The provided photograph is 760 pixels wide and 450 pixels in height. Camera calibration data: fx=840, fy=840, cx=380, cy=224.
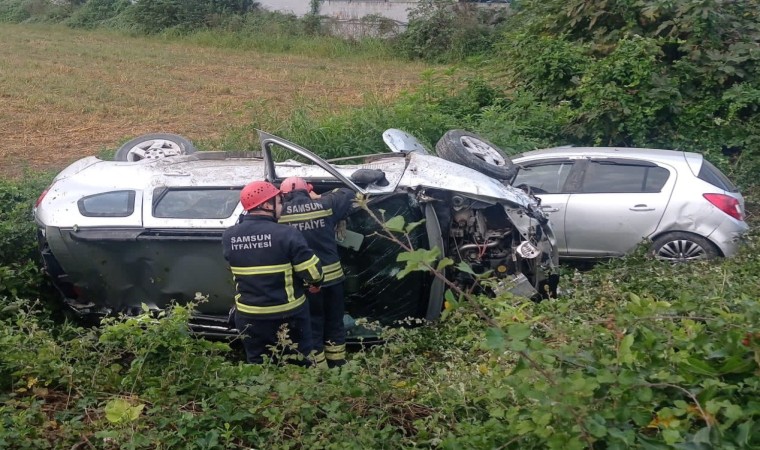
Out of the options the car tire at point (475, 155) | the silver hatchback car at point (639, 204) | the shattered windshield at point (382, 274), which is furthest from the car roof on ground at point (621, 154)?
the shattered windshield at point (382, 274)

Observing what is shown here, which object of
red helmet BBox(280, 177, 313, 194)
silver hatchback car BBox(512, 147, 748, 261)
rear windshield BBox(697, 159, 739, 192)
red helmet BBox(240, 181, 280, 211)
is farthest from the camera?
rear windshield BBox(697, 159, 739, 192)

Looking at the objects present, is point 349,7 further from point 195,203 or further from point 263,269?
point 263,269

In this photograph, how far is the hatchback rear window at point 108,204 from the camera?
21.1 feet

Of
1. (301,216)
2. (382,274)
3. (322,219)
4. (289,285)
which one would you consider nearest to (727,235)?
(382,274)

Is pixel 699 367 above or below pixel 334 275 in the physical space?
above

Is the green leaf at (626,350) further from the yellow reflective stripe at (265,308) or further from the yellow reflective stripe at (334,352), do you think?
the yellow reflective stripe at (334,352)

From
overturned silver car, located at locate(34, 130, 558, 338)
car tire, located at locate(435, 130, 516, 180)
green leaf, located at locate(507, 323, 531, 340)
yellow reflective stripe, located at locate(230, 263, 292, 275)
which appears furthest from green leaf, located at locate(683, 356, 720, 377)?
car tire, located at locate(435, 130, 516, 180)

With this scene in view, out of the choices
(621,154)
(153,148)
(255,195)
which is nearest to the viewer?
(255,195)

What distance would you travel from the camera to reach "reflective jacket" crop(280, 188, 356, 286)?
608 cm

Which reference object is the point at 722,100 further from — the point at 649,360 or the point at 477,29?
the point at 477,29

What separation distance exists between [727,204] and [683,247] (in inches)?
23.5

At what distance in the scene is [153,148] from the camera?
8102mm

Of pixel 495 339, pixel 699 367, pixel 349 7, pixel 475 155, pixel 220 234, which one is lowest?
pixel 349 7

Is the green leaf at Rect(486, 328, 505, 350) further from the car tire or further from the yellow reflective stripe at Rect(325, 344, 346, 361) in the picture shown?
the car tire
